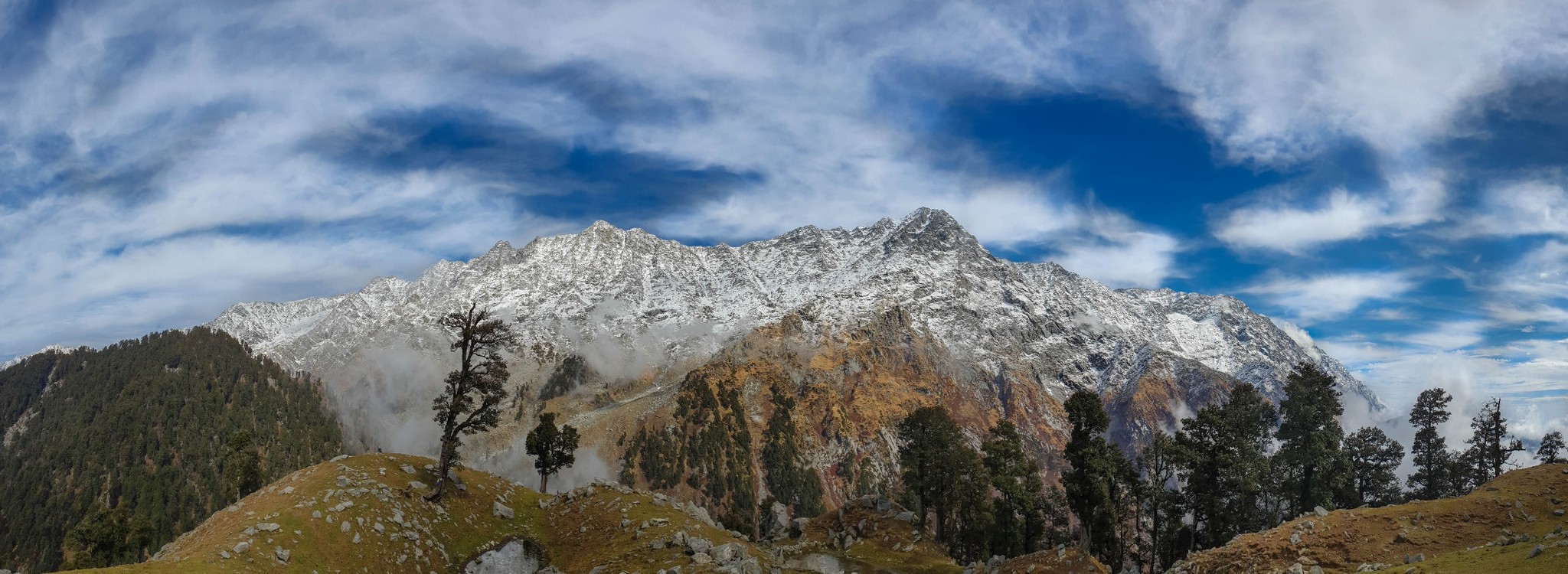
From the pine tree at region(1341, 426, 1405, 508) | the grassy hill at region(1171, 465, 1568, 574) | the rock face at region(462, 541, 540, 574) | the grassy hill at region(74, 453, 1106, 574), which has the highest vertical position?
the pine tree at region(1341, 426, 1405, 508)

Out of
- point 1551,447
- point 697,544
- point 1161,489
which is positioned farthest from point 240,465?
point 1551,447

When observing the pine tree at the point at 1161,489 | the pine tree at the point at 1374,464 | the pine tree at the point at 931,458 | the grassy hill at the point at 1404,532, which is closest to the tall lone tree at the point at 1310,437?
the pine tree at the point at 1161,489

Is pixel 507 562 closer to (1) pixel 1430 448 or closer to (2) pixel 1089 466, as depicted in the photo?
(2) pixel 1089 466

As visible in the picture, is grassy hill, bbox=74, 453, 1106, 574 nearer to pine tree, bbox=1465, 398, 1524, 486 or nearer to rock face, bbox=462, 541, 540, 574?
rock face, bbox=462, 541, 540, 574

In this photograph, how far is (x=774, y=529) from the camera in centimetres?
9844

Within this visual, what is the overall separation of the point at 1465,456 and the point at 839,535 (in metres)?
65.0

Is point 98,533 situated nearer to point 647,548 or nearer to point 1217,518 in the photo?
point 647,548

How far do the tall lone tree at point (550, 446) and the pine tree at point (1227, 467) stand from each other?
64.2 meters

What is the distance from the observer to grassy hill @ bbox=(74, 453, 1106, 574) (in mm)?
42531

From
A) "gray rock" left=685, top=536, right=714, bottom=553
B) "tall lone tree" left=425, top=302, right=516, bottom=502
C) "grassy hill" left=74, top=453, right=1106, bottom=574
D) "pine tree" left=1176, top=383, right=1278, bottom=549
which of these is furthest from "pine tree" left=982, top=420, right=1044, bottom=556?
"tall lone tree" left=425, top=302, right=516, bottom=502

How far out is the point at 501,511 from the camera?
192 feet

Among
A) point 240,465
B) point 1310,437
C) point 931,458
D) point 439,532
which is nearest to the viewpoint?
point 439,532

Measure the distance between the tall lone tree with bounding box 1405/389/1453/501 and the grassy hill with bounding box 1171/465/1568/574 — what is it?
3129cm

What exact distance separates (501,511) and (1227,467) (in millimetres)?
63410
